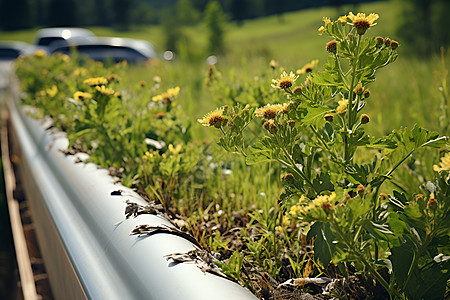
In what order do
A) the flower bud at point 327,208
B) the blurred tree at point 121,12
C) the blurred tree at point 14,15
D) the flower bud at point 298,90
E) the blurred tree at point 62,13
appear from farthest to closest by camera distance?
1. the blurred tree at point 121,12
2. the blurred tree at point 62,13
3. the blurred tree at point 14,15
4. the flower bud at point 298,90
5. the flower bud at point 327,208

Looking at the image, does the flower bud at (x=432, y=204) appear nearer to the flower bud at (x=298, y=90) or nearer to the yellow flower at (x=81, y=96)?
the flower bud at (x=298, y=90)

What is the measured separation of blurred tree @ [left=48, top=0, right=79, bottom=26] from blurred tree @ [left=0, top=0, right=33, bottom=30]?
153 inches

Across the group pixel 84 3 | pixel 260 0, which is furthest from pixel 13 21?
pixel 260 0

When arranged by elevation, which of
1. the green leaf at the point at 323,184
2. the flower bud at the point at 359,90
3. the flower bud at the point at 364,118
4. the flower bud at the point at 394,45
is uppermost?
the flower bud at the point at 394,45

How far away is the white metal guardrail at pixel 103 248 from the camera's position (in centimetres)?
103

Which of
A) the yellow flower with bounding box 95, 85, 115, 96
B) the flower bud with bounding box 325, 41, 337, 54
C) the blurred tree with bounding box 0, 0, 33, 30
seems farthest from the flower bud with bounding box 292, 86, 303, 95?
the blurred tree with bounding box 0, 0, 33, 30

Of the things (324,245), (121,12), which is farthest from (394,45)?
(121,12)

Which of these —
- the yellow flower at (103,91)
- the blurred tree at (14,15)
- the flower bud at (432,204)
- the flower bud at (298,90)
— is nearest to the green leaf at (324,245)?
the flower bud at (432,204)

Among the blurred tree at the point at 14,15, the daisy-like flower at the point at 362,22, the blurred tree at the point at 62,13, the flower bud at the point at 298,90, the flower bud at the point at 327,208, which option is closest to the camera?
the flower bud at the point at 327,208

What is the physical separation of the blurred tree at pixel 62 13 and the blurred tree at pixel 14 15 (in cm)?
389

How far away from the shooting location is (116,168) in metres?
2.07

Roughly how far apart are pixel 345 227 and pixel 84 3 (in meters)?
96.2

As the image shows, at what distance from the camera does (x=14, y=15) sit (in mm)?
72312

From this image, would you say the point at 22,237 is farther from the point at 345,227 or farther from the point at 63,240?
the point at 345,227
